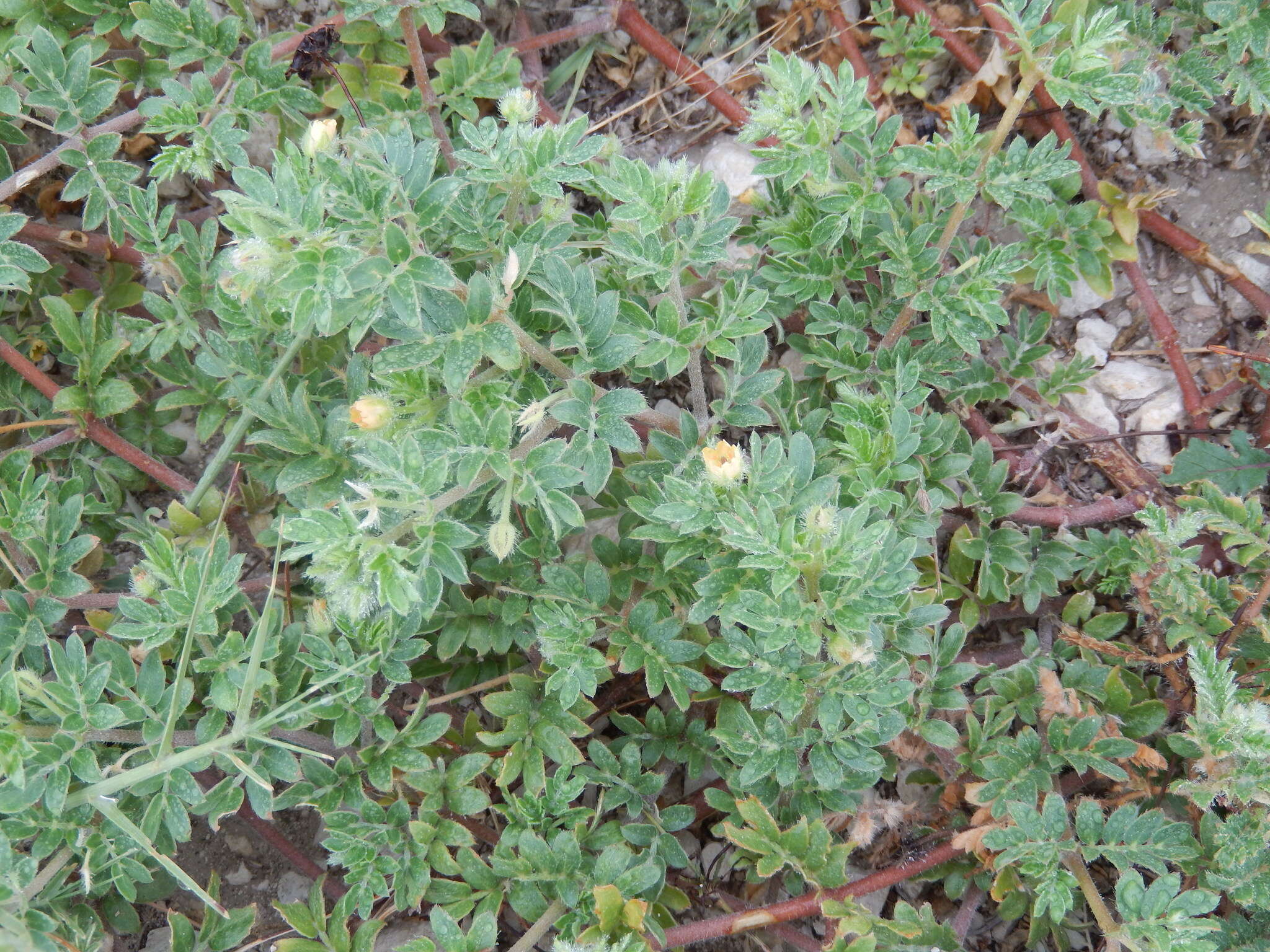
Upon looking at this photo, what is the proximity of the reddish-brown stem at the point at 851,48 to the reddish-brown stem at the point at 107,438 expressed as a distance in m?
2.81

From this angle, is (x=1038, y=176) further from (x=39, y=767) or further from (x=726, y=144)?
(x=39, y=767)

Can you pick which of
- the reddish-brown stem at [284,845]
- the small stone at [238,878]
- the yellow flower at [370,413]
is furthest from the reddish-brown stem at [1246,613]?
the small stone at [238,878]

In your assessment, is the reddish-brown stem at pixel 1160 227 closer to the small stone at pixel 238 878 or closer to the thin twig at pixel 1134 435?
the thin twig at pixel 1134 435

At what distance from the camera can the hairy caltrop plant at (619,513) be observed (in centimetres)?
238

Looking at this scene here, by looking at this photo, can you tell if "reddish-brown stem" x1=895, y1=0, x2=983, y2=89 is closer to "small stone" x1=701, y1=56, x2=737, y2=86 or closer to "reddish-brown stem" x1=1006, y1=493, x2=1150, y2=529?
"small stone" x1=701, y1=56, x2=737, y2=86

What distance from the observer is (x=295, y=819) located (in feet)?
10.7

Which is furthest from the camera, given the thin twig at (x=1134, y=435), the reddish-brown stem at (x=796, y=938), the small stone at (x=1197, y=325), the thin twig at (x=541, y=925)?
the small stone at (x=1197, y=325)

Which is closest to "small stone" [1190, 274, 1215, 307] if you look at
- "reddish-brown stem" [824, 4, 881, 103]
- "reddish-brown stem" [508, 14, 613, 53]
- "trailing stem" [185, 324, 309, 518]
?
"reddish-brown stem" [824, 4, 881, 103]

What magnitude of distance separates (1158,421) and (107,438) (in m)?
3.56

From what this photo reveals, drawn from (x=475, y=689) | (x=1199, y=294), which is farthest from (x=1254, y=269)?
(x=475, y=689)

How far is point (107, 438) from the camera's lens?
10.8 feet

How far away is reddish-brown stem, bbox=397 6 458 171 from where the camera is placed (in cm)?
325

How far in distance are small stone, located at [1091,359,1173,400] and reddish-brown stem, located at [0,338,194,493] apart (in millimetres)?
3179

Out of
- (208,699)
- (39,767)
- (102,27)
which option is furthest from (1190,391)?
(102,27)
